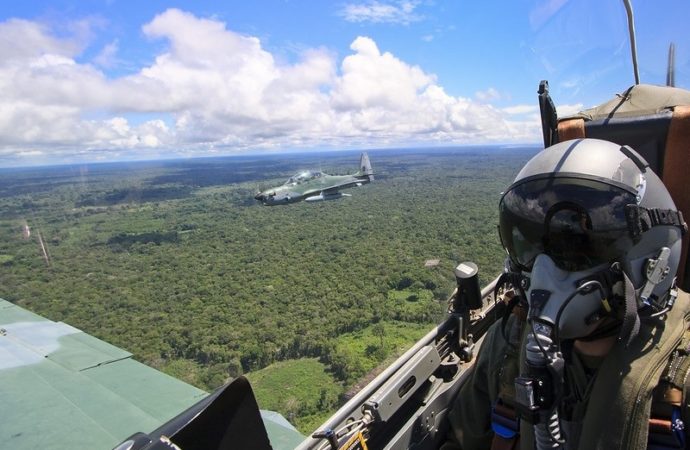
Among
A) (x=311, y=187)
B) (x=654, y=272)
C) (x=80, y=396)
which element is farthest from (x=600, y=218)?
(x=311, y=187)

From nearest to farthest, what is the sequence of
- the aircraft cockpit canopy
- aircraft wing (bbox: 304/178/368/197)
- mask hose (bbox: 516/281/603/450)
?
mask hose (bbox: 516/281/603/450) → the aircraft cockpit canopy → aircraft wing (bbox: 304/178/368/197)

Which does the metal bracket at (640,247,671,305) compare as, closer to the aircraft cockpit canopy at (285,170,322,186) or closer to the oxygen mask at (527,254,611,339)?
the oxygen mask at (527,254,611,339)

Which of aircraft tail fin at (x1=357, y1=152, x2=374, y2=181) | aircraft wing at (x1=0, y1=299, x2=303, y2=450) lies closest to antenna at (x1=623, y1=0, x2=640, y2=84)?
aircraft wing at (x1=0, y1=299, x2=303, y2=450)

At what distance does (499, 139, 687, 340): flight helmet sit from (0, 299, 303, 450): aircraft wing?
2159 millimetres

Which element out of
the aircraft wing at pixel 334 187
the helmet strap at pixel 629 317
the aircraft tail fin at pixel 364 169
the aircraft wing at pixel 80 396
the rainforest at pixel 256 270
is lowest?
the rainforest at pixel 256 270

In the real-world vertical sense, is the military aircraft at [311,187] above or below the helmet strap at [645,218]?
below

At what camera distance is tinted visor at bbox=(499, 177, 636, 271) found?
0.98 m

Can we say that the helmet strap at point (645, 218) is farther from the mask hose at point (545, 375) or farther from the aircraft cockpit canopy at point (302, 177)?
the aircraft cockpit canopy at point (302, 177)

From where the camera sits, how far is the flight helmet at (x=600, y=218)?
981 mm

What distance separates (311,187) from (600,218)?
2156 centimetres

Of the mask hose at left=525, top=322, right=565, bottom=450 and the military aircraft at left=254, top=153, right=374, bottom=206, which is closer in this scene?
the mask hose at left=525, top=322, right=565, bottom=450

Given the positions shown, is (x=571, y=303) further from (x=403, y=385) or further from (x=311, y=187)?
(x=311, y=187)

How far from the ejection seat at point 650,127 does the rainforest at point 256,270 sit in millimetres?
936

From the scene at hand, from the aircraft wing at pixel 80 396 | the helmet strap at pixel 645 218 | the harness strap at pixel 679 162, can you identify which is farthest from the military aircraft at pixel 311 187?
the helmet strap at pixel 645 218
